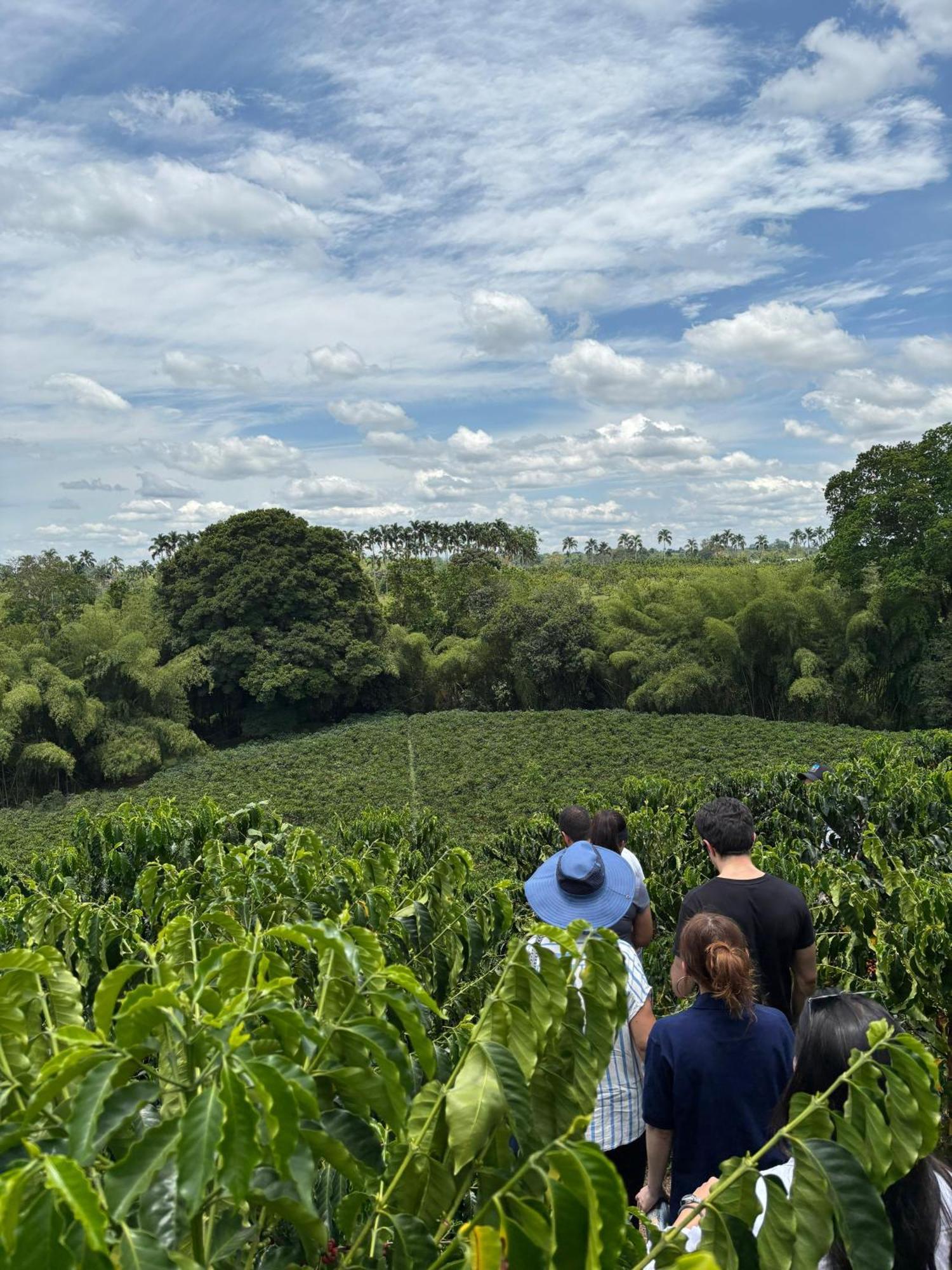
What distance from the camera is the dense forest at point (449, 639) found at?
64.5ft

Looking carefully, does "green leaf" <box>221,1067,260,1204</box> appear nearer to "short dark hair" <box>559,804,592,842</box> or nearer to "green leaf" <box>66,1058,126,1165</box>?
"green leaf" <box>66,1058,126,1165</box>

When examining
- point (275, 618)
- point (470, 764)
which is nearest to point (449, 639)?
point (275, 618)

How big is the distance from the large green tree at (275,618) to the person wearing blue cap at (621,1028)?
875 inches

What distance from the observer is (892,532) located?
19531 millimetres

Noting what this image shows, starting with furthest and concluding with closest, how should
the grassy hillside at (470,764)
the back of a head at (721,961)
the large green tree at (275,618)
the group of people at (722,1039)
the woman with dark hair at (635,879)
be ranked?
the large green tree at (275,618), the grassy hillside at (470,764), the woman with dark hair at (635,879), the back of a head at (721,961), the group of people at (722,1039)

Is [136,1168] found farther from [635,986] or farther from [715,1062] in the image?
[635,986]

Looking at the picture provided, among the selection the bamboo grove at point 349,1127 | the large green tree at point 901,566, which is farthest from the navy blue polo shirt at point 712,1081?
the large green tree at point 901,566

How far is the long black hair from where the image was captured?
133cm

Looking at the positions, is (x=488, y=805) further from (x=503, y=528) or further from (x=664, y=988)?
(x=503, y=528)

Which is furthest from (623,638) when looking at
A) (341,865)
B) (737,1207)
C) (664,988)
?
(737,1207)

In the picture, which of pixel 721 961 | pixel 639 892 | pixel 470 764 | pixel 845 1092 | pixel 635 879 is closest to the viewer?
pixel 845 1092

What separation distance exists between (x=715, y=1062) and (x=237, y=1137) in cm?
150

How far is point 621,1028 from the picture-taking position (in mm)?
2252

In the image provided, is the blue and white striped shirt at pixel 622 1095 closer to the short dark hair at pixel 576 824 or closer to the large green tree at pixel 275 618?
the short dark hair at pixel 576 824
